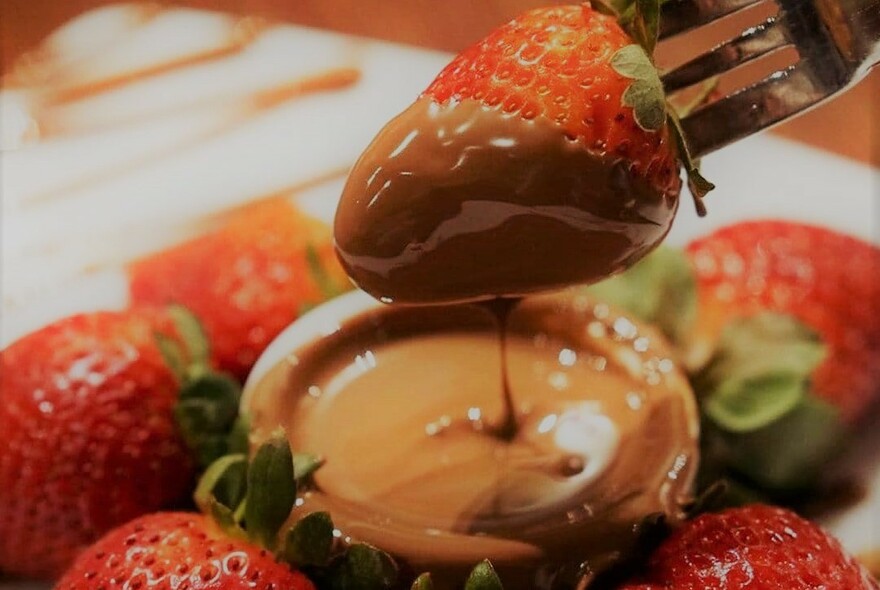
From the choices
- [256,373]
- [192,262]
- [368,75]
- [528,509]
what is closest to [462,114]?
[528,509]

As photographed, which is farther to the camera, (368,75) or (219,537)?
(368,75)

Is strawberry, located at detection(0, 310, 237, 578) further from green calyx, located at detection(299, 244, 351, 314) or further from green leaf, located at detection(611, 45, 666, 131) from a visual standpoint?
green leaf, located at detection(611, 45, 666, 131)

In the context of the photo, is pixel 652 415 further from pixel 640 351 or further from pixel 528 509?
pixel 528 509

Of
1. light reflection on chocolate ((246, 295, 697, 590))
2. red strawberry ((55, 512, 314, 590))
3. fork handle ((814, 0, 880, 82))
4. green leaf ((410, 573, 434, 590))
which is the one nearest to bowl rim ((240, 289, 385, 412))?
light reflection on chocolate ((246, 295, 697, 590))

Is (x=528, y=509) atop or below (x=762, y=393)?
atop

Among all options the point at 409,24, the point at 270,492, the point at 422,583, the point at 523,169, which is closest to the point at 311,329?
the point at 270,492

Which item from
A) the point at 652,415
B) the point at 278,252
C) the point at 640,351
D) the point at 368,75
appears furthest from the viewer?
the point at 368,75

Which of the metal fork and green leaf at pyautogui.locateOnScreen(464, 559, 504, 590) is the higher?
the metal fork
